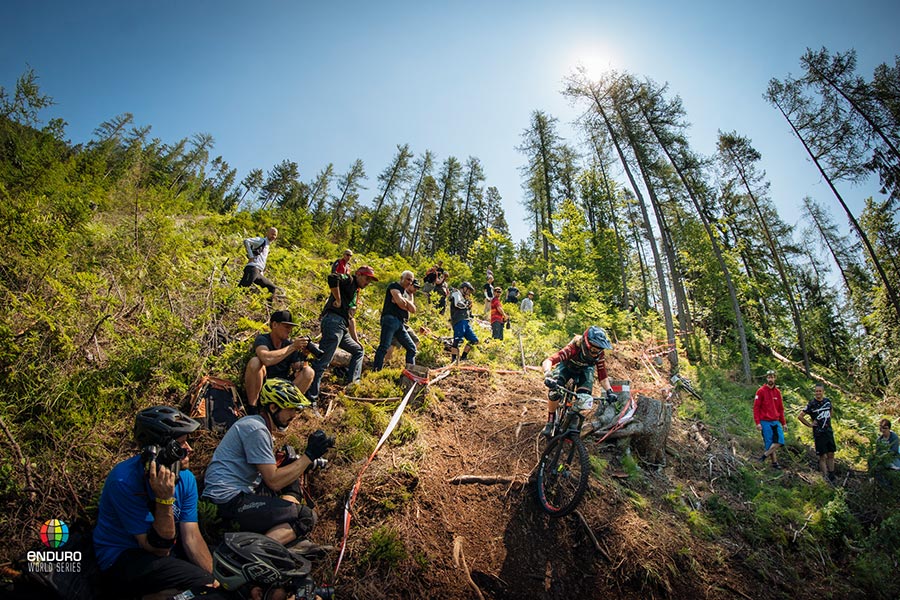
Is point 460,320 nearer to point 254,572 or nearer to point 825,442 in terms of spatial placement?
point 254,572

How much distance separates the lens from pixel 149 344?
4.50 metres

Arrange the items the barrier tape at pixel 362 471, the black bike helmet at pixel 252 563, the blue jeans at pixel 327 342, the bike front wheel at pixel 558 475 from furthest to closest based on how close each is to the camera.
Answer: the blue jeans at pixel 327 342 < the bike front wheel at pixel 558 475 < the barrier tape at pixel 362 471 < the black bike helmet at pixel 252 563

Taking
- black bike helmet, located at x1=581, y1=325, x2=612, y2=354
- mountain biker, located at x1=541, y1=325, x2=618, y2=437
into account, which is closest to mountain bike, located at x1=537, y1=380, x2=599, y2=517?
mountain biker, located at x1=541, y1=325, x2=618, y2=437

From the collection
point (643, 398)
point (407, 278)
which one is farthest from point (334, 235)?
point (643, 398)

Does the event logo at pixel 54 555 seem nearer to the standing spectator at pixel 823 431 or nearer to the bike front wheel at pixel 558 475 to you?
the bike front wheel at pixel 558 475

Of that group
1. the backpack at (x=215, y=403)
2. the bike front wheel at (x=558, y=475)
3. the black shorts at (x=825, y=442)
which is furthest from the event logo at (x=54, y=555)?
the black shorts at (x=825, y=442)

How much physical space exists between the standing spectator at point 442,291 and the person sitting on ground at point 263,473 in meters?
8.12

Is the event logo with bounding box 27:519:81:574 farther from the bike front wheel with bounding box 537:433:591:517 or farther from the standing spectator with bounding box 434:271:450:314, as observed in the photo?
the standing spectator with bounding box 434:271:450:314

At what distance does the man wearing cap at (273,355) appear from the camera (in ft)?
14.1

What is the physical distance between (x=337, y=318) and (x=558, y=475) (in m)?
4.16

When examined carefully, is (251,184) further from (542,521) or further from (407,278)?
(542,521)

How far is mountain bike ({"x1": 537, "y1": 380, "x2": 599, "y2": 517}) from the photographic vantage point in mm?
4727

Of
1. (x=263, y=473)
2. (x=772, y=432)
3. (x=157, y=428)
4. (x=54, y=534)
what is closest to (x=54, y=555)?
(x=54, y=534)

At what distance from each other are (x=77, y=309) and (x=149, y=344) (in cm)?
90
